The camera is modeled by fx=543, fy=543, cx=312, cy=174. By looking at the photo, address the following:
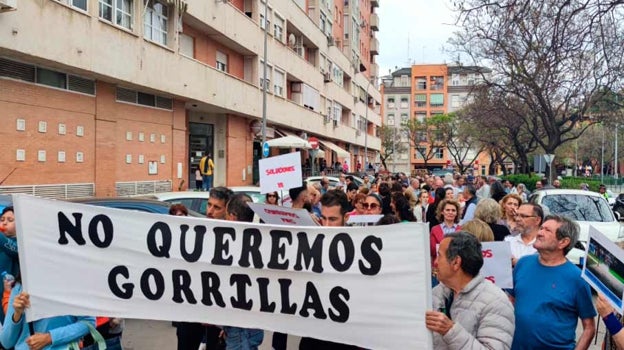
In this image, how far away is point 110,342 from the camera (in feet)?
14.5

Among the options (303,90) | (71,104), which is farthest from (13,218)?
(303,90)

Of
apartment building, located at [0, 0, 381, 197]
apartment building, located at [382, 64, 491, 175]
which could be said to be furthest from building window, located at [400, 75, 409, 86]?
apartment building, located at [0, 0, 381, 197]

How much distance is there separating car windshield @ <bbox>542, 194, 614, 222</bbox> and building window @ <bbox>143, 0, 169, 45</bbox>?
1397 centimetres

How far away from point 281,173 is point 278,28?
26709 millimetres

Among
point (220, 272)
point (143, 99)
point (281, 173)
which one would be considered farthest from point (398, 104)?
point (220, 272)

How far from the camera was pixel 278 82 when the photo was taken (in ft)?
106

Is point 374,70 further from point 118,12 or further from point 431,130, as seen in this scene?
point 118,12

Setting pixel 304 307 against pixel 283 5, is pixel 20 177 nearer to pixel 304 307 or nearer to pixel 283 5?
pixel 304 307

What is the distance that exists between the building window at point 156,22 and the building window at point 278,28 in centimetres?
1181

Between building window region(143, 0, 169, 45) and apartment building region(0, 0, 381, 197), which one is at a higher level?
building window region(143, 0, 169, 45)

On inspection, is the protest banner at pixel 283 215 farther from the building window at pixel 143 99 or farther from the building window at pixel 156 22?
the building window at pixel 156 22

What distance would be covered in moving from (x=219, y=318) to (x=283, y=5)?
103 feet

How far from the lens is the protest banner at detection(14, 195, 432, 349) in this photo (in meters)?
3.25

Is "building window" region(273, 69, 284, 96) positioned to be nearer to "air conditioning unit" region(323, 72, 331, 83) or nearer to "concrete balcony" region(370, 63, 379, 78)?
"air conditioning unit" region(323, 72, 331, 83)
